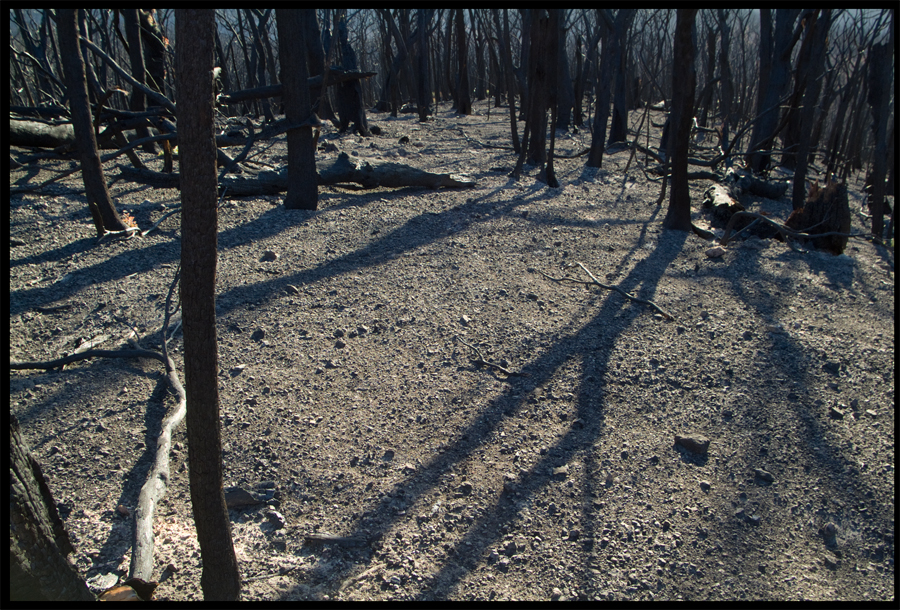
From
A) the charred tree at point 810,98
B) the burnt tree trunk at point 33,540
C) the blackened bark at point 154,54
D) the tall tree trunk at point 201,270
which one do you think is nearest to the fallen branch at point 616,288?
the tall tree trunk at point 201,270

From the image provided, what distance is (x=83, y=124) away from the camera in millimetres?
4195

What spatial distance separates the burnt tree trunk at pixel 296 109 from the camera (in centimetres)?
509

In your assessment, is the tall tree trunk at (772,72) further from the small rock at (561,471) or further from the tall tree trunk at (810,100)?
the small rock at (561,471)

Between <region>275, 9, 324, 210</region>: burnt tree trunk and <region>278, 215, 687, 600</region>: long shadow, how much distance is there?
3138 mm

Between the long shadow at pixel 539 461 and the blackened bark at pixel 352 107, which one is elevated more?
the blackened bark at pixel 352 107

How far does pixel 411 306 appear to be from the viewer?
12.5 feet

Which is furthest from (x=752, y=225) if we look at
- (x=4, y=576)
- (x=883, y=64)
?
(x=4, y=576)

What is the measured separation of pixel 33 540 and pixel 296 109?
4.58 meters

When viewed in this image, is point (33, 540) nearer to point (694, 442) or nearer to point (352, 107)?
point (694, 442)

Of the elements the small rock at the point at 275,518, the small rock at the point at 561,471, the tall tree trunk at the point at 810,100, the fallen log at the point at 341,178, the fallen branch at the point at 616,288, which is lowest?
the small rock at the point at 275,518

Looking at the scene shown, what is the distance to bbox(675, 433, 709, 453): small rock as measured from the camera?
264 centimetres

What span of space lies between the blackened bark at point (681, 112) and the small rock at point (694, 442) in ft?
11.4

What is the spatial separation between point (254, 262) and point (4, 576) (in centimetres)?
316

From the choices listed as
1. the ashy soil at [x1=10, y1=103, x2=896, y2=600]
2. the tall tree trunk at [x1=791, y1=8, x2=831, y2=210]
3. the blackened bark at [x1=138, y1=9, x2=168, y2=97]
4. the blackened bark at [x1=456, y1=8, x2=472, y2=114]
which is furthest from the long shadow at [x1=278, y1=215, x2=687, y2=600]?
the blackened bark at [x1=456, y1=8, x2=472, y2=114]
